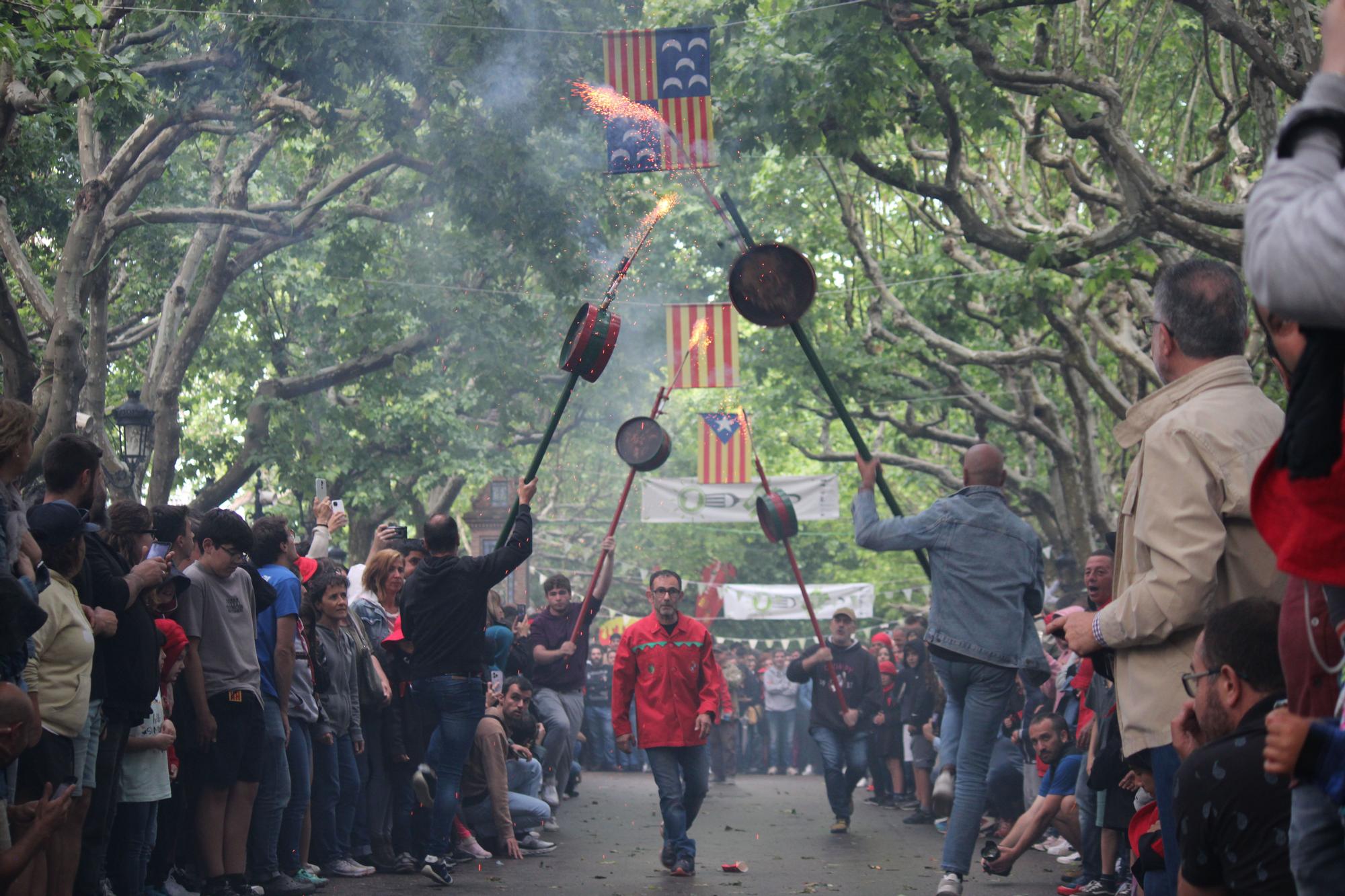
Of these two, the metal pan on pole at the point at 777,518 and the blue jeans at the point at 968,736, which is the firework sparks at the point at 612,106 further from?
the blue jeans at the point at 968,736

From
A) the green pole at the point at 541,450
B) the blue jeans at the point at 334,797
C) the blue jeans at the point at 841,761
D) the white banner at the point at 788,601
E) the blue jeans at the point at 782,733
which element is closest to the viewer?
the green pole at the point at 541,450

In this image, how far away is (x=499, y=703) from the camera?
12250 millimetres

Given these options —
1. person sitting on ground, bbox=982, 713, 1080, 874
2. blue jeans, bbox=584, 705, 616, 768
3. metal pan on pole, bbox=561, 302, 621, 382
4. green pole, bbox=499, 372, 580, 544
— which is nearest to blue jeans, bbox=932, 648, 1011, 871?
person sitting on ground, bbox=982, 713, 1080, 874

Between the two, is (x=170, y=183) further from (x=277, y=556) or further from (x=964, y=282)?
(x=277, y=556)

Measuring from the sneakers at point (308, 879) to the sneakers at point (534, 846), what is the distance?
8.39ft

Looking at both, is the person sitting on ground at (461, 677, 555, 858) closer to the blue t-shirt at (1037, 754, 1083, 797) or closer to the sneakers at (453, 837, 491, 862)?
the sneakers at (453, 837, 491, 862)

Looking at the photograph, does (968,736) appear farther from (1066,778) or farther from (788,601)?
(788,601)

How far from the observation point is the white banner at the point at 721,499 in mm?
25484

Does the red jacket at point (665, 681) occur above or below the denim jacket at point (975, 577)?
below

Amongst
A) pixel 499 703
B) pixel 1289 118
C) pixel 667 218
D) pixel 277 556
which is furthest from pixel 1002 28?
pixel 667 218

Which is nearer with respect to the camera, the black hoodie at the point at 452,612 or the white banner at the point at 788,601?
the black hoodie at the point at 452,612

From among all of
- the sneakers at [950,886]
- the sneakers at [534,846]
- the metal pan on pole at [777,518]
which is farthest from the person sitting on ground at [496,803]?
the sneakers at [950,886]

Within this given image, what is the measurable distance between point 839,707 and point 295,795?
7.06 metres

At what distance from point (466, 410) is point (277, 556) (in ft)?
65.6
